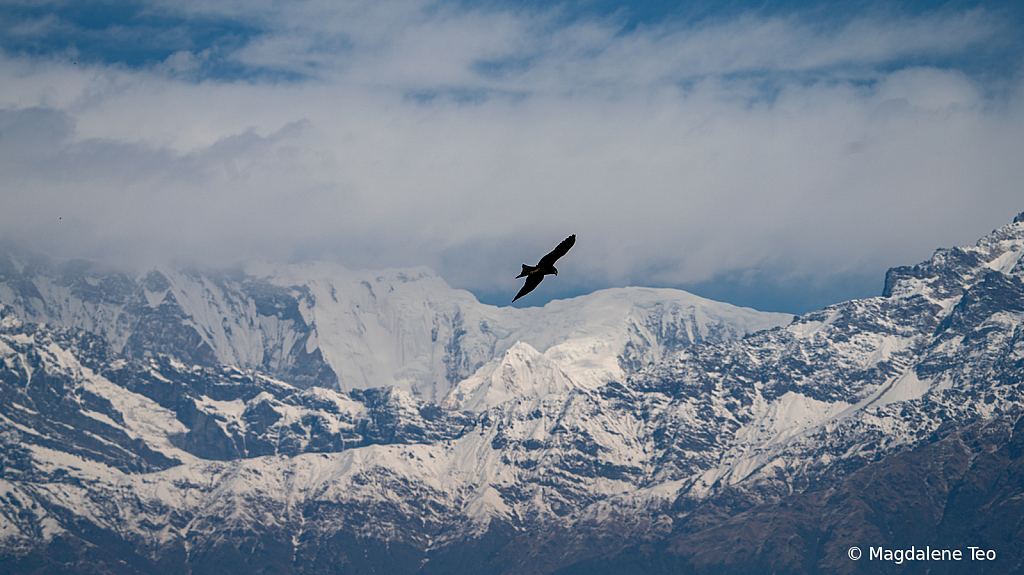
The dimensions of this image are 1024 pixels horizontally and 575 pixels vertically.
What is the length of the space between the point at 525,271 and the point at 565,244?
12.0 ft

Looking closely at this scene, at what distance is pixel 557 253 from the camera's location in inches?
4190

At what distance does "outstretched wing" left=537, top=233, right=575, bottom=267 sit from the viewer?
10594 centimetres

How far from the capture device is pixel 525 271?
10631 cm

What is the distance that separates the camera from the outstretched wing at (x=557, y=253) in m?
106

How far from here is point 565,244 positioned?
106688 millimetres
